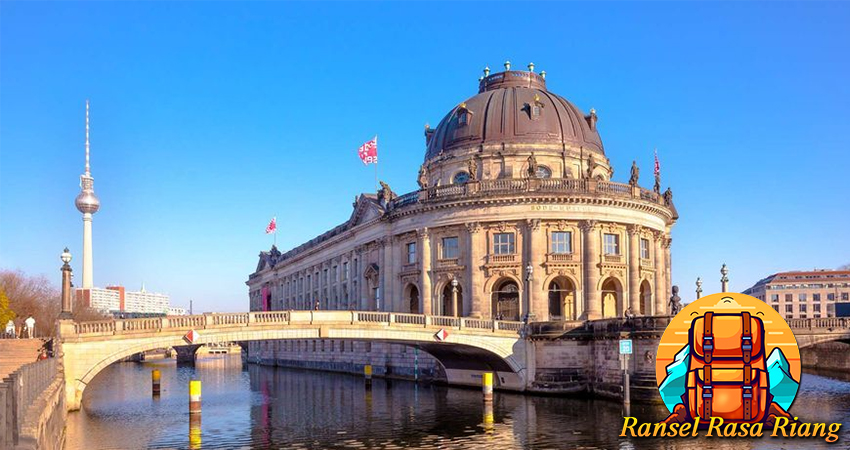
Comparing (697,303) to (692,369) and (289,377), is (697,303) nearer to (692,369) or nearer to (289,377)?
(692,369)

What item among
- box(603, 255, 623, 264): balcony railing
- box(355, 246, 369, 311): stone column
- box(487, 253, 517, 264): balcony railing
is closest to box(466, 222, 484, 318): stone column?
box(487, 253, 517, 264): balcony railing

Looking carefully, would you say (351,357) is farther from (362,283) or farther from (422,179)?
(422,179)

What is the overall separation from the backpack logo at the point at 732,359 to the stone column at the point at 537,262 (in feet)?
99.6

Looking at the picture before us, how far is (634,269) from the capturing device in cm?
7175

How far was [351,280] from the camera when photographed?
93125 mm

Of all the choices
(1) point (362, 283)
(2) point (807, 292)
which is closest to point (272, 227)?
(1) point (362, 283)

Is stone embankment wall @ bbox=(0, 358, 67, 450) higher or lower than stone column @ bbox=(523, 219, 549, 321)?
lower

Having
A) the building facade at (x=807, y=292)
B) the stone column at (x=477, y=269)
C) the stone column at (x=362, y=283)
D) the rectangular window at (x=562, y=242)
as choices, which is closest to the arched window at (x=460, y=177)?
the stone column at (x=477, y=269)

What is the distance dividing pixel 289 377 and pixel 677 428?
5719 cm

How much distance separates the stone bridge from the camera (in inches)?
1871

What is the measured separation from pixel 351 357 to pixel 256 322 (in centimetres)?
3819

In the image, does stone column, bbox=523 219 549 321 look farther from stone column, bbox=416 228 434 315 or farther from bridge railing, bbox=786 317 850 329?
bridge railing, bbox=786 317 850 329

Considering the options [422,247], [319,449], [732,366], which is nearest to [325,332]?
[319,449]

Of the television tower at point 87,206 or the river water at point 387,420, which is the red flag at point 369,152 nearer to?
the river water at point 387,420
